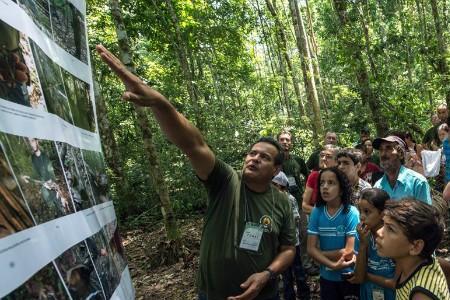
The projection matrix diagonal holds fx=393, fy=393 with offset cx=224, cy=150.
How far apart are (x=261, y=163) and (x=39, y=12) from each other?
1.49 m

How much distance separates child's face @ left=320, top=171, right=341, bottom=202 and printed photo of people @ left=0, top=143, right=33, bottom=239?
2.73m

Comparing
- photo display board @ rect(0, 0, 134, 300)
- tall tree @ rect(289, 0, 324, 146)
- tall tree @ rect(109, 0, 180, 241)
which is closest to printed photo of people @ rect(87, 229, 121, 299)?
photo display board @ rect(0, 0, 134, 300)

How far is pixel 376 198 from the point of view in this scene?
9.05 ft

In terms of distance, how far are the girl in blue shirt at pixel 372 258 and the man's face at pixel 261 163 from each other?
83cm

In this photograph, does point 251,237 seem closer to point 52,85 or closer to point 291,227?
point 291,227

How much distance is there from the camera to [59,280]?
38.5 inches

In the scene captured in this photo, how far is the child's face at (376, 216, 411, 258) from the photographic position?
6.81ft

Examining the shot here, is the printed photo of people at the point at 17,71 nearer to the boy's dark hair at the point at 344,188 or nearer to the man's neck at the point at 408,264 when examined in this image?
the man's neck at the point at 408,264

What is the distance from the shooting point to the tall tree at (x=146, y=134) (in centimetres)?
527

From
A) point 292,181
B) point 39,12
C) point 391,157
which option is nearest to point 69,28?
point 39,12

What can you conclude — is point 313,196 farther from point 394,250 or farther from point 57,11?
point 57,11

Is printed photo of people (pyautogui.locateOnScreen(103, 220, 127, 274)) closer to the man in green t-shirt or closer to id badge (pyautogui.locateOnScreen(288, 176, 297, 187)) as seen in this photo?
the man in green t-shirt

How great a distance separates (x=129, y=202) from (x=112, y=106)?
309 centimetres

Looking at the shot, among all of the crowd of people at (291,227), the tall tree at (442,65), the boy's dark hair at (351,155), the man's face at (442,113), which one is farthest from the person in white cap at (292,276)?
the tall tree at (442,65)
